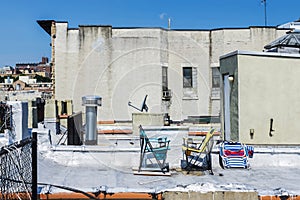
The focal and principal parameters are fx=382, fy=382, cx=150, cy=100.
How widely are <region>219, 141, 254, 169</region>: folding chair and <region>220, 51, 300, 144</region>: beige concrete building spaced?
1.40 meters

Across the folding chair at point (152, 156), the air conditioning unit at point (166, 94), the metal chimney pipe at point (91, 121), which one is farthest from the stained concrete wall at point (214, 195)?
the air conditioning unit at point (166, 94)

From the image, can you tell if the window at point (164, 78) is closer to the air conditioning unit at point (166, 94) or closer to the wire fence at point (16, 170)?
the air conditioning unit at point (166, 94)

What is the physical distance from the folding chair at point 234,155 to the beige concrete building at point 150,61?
1291 cm

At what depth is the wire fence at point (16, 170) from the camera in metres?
3.35

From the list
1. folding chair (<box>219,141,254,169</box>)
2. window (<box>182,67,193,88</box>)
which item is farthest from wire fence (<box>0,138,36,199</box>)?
window (<box>182,67,193,88</box>)

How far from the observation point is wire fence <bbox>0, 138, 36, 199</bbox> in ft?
11.0

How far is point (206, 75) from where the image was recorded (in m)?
23.2

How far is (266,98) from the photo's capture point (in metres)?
8.21

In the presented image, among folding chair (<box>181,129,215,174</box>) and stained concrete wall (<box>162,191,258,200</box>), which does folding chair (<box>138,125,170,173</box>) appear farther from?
stained concrete wall (<box>162,191,258,200</box>)

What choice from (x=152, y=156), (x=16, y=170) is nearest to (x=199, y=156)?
(x=152, y=156)

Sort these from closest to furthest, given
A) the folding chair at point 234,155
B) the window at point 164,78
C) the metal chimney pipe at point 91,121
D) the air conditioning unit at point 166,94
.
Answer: the folding chair at point 234,155 < the metal chimney pipe at point 91,121 < the air conditioning unit at point 166,94 < the window at point 164,78

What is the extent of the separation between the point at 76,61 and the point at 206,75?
25.5 ft

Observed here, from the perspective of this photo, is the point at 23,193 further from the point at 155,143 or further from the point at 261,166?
the point at 261,166

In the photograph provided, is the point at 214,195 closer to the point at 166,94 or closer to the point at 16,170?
the point at 16,170
